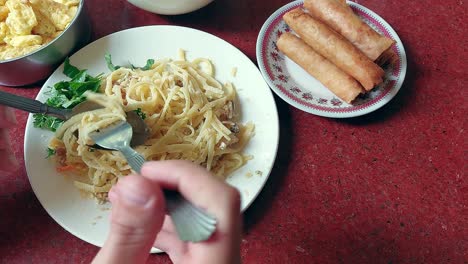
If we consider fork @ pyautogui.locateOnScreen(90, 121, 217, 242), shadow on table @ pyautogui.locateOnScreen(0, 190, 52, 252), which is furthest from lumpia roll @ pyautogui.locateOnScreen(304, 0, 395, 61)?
shadow on table @ pyautogui.locateOnScreen(0, 190, 52, 252)

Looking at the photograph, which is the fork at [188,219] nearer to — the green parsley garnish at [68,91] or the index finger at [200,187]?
the index finger at [200,187]

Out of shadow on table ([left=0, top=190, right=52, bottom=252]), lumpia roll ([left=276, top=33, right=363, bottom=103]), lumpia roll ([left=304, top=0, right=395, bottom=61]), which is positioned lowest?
shadow on table ([left=0, top=190, right=52, bottom=252])

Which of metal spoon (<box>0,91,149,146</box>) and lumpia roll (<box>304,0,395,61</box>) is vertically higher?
lumpia roll (<box>304,0,395,61</box>)

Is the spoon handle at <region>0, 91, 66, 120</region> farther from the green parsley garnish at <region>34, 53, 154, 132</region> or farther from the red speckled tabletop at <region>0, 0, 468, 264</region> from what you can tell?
the red speckled tabletop at <region>0, 0, 468, 264</region>

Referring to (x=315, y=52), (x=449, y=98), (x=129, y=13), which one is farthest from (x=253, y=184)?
(x=129, y=13)

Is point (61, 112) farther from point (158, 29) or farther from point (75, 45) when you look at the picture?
point (158, 29)
